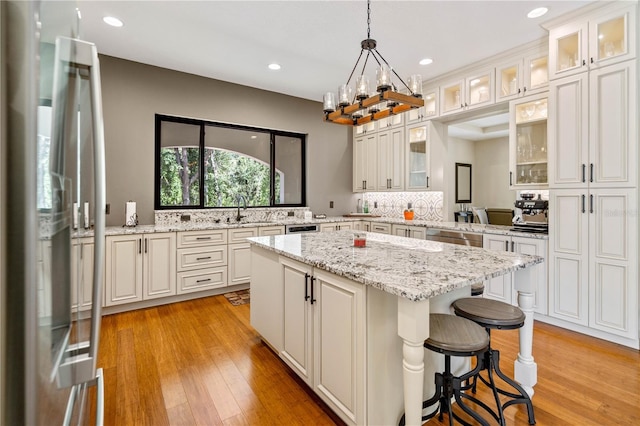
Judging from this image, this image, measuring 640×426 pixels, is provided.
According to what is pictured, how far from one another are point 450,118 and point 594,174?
202 centimetres

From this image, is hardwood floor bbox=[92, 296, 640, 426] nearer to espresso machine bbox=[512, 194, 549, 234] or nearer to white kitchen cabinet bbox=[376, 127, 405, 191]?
espresso machine bbox=[512, 194, 549, 234]

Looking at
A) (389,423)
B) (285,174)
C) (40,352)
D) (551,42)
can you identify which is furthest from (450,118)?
(40,352)

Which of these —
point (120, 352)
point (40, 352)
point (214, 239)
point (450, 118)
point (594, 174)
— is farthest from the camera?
point (450, 118)

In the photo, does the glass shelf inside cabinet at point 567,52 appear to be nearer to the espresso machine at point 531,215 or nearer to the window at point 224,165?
the espresso machine at point 531,215

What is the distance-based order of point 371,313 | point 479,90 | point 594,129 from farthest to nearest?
point 479,90 → point 594,129 → point 371,313

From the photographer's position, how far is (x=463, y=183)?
24.8 feet


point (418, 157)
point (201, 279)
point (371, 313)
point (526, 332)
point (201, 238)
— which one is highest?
point (418, 157)

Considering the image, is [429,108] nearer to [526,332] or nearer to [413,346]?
[526,332]

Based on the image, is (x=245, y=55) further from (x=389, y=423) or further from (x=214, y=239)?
(x=389, y=423)

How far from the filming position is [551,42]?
3.10 m

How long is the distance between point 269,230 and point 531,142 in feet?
11.2

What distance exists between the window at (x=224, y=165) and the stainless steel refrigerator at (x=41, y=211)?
3.73 meters

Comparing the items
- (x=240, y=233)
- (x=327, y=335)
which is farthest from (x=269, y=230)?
(x=327, y=335)

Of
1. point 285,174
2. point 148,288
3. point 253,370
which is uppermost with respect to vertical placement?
point 285,174
